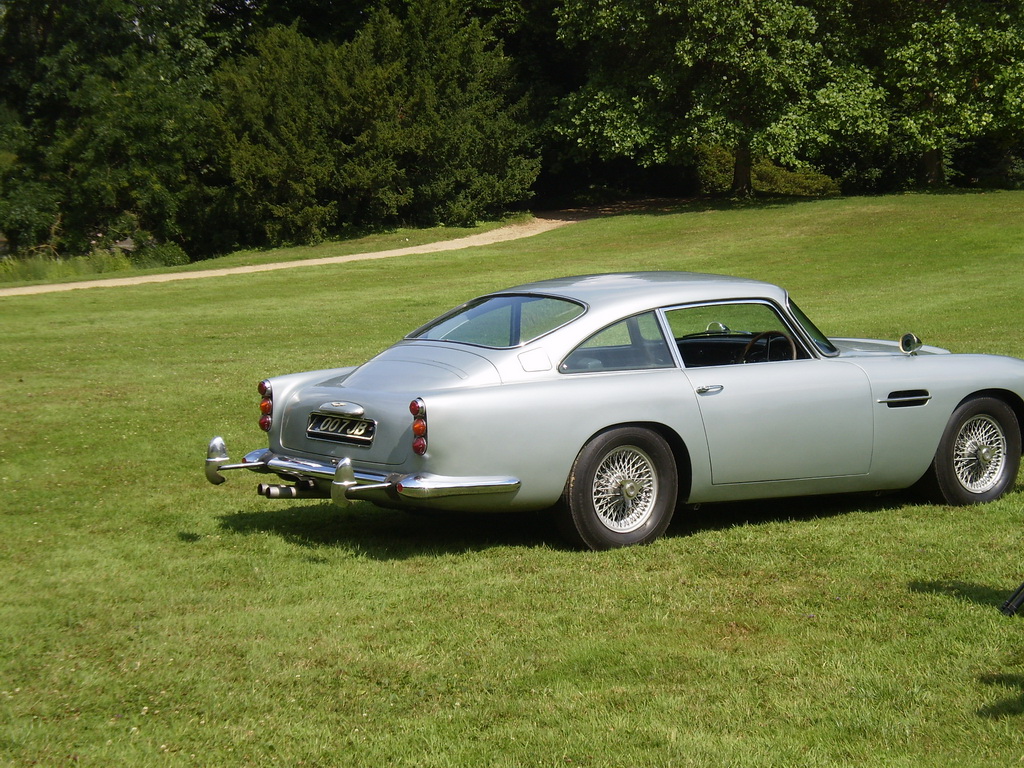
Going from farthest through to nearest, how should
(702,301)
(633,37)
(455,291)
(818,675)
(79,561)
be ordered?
(633,37), (455,291), (702,301), (79,561), (818,675)

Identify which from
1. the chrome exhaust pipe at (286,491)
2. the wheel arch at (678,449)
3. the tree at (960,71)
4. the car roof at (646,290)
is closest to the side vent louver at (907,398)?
the car roof at (646,290)

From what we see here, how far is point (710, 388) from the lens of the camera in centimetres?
654

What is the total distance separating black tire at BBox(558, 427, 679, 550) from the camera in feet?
20.1

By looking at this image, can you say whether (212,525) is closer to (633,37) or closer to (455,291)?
(455,291)

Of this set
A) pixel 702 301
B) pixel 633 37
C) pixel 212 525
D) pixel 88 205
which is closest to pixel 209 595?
pixel 212 525

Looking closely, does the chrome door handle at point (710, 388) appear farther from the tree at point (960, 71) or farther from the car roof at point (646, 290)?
the tree at point (960, 71)

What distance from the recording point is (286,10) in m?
44.7

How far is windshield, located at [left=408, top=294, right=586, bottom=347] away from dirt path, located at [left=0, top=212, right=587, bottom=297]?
19.0 m

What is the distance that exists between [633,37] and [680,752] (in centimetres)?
3791

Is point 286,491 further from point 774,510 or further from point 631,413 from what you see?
point 774,510

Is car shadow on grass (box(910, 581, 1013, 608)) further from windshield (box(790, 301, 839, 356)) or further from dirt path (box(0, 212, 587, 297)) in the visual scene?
dirt path (box(0, 212, 587, 297))

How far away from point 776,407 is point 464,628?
2571 millimetres

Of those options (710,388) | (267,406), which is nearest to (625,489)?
(710,388)

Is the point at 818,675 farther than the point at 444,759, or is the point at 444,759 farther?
the point at 818,675
